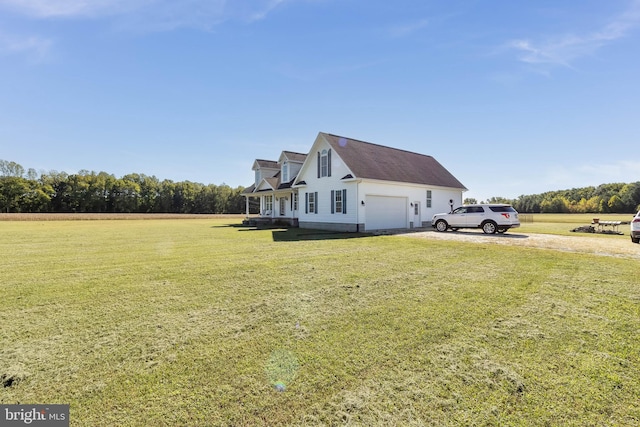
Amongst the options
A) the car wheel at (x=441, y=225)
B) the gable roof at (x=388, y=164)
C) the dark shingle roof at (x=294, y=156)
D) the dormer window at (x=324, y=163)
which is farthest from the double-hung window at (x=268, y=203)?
the car wheel at (x=441, y=225)

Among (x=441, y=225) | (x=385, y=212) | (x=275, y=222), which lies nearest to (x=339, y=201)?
(x=385, y=212)

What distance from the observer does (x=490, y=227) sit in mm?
16781

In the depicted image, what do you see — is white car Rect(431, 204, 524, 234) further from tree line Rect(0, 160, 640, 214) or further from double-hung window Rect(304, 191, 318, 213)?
tree line Rect(0, 160, 640, 214)

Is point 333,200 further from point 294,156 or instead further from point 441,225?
point 294,156

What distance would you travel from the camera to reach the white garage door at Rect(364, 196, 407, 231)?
1902cm

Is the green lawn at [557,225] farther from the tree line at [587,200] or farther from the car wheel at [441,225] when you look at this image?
the tree line at [587,200]

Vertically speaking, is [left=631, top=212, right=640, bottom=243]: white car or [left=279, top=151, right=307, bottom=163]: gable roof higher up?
[left=279, top=151, right=307, bottom=163]: gable roof

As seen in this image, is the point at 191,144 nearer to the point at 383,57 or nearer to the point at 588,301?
the point at 383,57

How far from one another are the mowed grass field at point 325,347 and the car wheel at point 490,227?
9.86m

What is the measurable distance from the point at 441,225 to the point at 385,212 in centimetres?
366

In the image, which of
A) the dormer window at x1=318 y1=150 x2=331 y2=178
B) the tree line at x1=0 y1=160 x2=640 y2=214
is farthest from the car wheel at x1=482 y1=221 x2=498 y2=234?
the tree line at x1=0 y1=160 x2=640 y2=214

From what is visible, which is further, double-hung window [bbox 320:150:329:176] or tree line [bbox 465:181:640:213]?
tree line [bbox 465:181:640:213]

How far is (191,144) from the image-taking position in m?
34.5

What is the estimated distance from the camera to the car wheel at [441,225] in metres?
18.5
